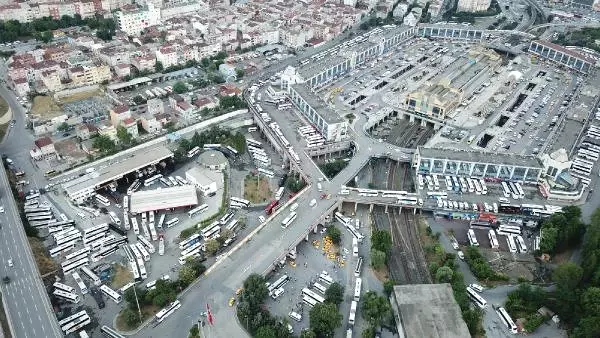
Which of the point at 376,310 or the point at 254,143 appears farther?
the point at 254,143

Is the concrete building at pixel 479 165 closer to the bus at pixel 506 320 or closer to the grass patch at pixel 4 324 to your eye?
the bus at pixel 506 320

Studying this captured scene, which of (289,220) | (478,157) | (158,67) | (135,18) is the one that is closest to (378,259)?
(289,220)

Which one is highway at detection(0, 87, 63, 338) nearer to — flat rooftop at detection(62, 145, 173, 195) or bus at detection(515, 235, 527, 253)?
flat rooftop at detection(62, 145, 173, 195)

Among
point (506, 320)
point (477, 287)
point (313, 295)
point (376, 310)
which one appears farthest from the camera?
point (477, 287)

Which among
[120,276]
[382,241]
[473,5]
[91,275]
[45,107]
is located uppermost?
[473,5]

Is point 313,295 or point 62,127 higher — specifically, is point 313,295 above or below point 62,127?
below

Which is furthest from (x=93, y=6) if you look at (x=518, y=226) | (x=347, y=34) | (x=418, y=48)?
(x=518, y=226)

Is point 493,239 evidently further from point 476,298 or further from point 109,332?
point 109,332

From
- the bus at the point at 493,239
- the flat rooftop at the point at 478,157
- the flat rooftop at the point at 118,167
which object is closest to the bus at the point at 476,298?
the bus at the point at 493,239
